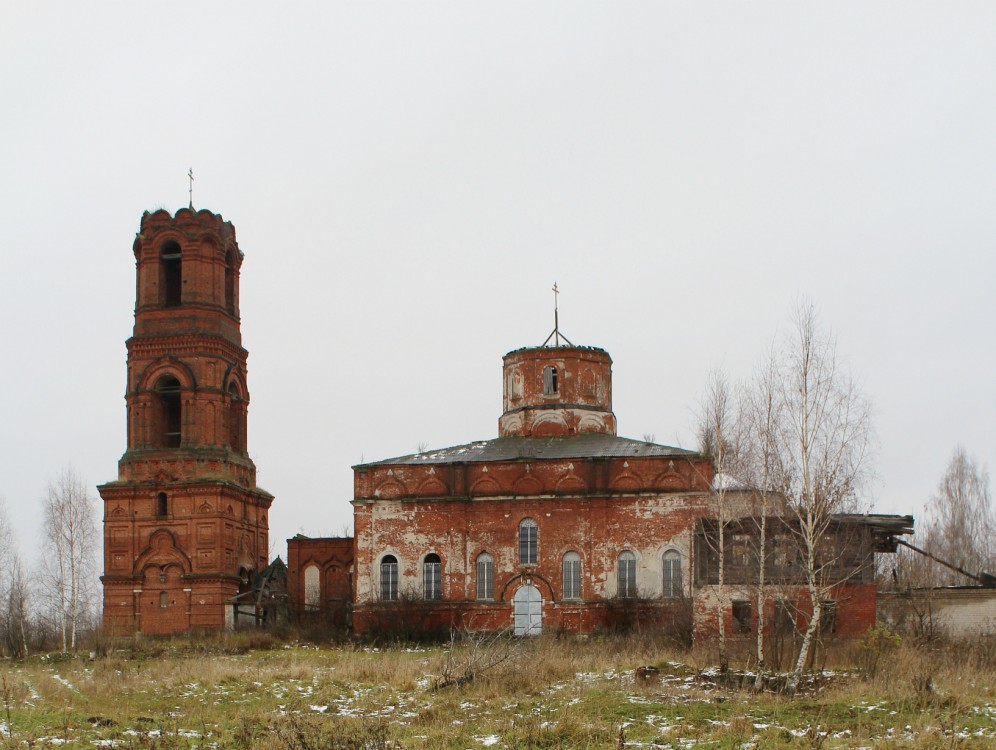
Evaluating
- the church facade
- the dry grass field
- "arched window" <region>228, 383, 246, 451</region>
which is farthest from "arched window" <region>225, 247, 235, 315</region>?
the dry grass field

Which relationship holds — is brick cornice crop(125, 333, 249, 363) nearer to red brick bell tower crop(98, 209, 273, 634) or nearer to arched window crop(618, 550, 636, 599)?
red brick bell tower crop(98, 209, 273, 634)

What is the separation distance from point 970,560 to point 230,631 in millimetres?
28796

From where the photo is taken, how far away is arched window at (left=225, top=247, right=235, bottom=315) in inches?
1452

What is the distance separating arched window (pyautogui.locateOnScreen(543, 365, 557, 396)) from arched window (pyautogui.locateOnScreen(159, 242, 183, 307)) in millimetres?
11168

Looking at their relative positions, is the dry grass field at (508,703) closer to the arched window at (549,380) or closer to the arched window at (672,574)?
the arched window at (672,574)

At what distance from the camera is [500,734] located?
1360 centimetres

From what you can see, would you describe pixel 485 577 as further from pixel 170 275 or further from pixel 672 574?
pixel 170 275

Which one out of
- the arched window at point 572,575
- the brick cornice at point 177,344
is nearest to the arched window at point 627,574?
the arched window at point 572,575

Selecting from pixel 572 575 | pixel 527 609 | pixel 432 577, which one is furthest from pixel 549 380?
pixel 527 609

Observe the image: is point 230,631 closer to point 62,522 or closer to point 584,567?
point 62,522

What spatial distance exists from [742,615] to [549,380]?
11.9 metres

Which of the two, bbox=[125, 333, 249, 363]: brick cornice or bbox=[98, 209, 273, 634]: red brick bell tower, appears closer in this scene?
bbox=[98, 209, 273, 634]: red brick bell tower

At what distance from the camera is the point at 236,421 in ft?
120

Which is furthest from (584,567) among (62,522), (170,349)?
(62,522)
